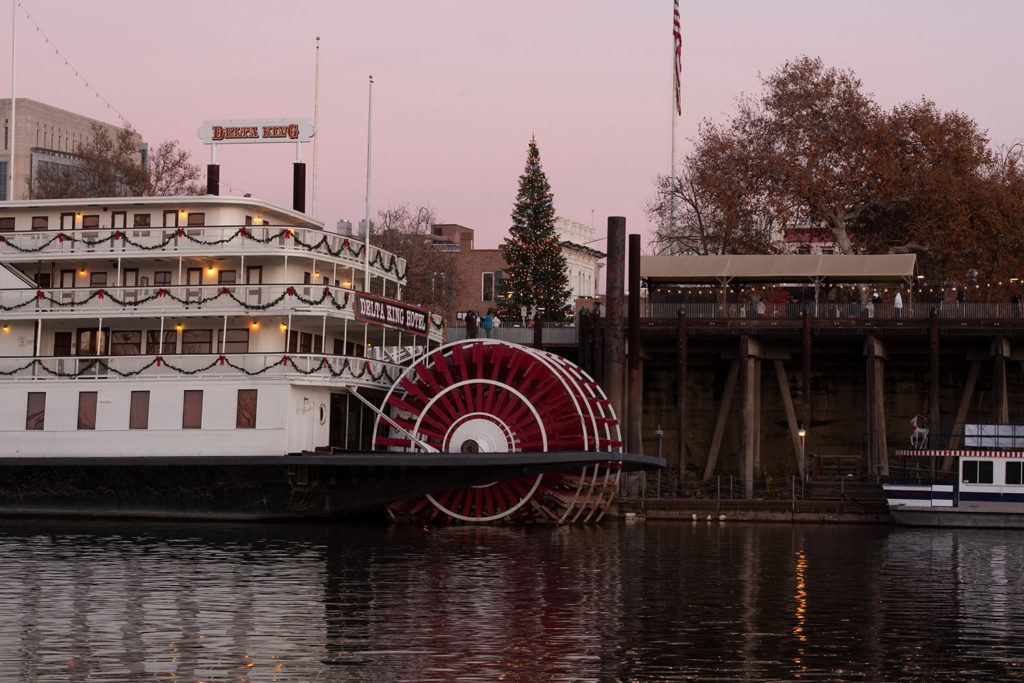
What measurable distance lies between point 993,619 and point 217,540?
16.2m

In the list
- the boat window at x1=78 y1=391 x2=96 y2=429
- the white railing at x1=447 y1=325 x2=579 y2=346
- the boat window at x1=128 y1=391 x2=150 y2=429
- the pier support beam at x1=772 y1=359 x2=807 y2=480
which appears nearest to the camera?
the boat window at x1=128 y1=391 x2=150 y2=429

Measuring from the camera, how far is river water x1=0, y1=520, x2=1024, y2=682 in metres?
16.7

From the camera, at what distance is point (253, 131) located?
38.4 meters

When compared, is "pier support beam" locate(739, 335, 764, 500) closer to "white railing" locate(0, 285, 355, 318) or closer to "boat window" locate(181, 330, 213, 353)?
"white railing" locate(0, 285, 355, 318)

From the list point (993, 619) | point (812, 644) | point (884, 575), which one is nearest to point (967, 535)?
point (884, 575)

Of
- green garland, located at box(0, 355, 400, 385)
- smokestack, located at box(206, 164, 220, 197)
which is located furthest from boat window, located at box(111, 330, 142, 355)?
smokestack, located at box(206, 164, 220, 197)

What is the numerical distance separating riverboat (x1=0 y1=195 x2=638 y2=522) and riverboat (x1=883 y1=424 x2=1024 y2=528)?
784 centimetres

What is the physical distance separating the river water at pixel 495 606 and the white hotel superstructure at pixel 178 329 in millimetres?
2867

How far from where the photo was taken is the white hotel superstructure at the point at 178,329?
1341 inches

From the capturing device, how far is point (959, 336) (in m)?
40.8

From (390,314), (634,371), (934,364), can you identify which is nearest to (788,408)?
(934,364)

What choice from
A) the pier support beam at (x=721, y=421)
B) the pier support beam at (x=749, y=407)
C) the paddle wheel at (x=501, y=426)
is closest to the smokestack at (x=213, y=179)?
the paddle wheel at (x=501, y=426)

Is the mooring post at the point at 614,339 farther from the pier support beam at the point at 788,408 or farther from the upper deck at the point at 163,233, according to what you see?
the upper deck at the point at 163,233

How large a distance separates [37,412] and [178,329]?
4020 mm
